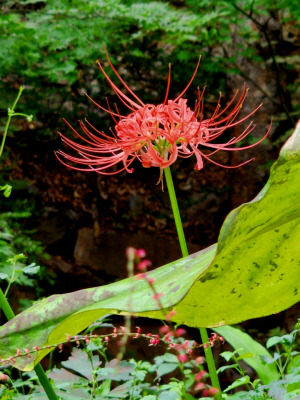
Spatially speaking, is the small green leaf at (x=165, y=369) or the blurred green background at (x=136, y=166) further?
the blurred green background at (x=136, y=166)

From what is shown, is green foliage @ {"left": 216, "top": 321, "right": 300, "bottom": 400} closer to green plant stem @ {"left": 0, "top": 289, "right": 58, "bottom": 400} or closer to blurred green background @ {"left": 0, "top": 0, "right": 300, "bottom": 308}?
green plant stem @ {"left": 0, "top": 289, "right": 58, "bottom": 400}

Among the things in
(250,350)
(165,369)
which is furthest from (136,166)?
(165,369)

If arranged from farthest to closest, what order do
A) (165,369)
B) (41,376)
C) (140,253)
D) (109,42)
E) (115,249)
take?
(115,249) < (109,42) < (165,369) < (41,376) < (140,253)

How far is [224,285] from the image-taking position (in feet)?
1.43

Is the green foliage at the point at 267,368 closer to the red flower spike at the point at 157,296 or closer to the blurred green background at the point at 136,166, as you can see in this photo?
the red flower spike at the point at 157,296

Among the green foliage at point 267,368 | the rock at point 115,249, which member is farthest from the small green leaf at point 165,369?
the rock at point 115,249

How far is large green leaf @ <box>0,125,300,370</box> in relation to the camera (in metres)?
0.38

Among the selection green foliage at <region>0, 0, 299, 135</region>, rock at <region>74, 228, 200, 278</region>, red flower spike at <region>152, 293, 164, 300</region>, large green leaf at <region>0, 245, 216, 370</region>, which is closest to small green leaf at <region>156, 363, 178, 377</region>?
large green leaf at <region>0, 245, 216, 370</region>

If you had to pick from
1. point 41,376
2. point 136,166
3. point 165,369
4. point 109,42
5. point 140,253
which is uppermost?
point 109,42

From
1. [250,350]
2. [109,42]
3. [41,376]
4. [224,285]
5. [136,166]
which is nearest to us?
[224,285]

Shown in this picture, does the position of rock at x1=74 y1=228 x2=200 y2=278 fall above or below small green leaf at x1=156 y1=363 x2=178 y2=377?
below

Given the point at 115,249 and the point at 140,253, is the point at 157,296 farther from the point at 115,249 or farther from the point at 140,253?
the point at 115,249

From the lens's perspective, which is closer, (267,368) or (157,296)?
(157,296)

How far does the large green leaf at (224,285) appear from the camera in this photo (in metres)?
0.38
